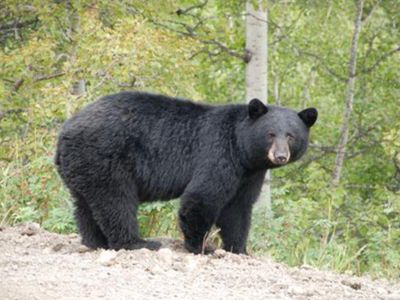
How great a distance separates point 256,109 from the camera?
840 cm

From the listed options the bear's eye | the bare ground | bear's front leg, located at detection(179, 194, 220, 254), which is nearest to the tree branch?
the bear's eye

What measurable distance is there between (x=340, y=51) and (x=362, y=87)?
2.67 ft

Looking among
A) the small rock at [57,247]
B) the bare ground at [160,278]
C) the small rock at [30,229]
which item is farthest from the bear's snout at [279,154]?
the small rock at [30,229]

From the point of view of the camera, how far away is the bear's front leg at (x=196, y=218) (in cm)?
796

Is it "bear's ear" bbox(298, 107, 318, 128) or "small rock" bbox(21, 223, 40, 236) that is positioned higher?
"bear's ear" bbox(298, 107, 318, 128)

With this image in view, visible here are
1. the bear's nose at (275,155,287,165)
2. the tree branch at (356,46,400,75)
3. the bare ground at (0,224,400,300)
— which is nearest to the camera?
the bare ground at (0,224,400,300)

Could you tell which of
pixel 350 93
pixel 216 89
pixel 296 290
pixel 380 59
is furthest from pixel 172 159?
pixel 216 89

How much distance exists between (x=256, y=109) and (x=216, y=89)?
1264cm

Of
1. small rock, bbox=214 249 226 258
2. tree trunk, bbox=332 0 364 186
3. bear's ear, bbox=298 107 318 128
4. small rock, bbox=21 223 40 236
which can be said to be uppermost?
tree trunk, bbox=332 0 364 186

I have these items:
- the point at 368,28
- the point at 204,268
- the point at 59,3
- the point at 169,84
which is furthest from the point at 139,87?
the point at 368,28

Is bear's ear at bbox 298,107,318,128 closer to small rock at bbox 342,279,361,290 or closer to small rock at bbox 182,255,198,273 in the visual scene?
small rock at bbox 182,255,198,273

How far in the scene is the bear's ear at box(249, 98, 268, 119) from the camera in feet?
27.4

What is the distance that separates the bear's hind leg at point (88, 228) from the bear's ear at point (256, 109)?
165 cm

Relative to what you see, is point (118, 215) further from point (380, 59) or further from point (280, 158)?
point (380, 59)
